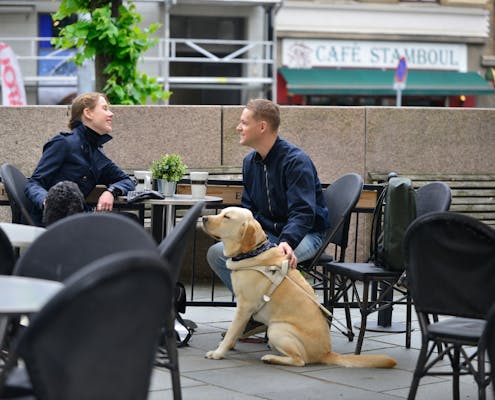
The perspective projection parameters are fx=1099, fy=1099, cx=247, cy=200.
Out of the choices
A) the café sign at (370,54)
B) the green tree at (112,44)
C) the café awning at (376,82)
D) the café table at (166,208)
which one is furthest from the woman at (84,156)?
the café sign at (370,54)

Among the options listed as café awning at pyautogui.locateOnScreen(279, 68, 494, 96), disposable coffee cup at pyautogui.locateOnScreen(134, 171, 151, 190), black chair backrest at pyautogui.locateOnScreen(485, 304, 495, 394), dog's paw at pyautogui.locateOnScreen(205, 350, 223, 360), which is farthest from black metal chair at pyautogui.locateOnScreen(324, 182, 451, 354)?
café awning at pyautogui.locateOnScreen(279, 68, 494, 96)

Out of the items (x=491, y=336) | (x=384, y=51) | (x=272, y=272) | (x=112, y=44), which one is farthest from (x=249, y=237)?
(x=384, y=51)

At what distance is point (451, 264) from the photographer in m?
4.61

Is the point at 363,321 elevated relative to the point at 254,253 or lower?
lower

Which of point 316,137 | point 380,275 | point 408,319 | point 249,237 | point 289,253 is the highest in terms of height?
point 316,137

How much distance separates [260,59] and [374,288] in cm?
1893

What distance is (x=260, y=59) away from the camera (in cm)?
2642

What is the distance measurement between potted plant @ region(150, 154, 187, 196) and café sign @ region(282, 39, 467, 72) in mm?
20219

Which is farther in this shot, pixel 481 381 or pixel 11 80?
pixel 11 80

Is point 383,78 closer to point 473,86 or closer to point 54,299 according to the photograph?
point 473,86

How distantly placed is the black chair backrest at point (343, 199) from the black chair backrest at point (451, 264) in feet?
7.02

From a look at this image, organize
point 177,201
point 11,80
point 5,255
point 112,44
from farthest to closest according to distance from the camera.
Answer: point 11,80
point 112,44
point 177,201
point 5,255

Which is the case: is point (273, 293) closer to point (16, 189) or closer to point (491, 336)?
point (16, 189)

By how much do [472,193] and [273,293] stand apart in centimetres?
480
